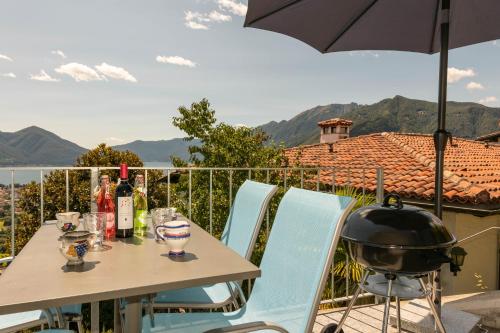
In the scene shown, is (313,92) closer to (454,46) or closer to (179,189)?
(179,189)

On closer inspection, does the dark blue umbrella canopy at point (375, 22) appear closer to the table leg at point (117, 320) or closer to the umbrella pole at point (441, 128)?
the umbrella pole at point (441, 128)

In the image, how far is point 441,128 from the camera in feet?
7.79

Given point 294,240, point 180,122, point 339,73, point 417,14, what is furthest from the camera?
point 339,73

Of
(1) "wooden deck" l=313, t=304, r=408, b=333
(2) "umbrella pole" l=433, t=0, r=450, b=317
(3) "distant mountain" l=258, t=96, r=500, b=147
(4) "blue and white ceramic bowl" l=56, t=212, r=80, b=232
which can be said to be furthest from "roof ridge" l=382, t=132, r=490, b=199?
(3) "distant mountain" l=258, t=96, r=500, b=147

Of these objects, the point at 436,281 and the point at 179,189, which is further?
the point at 179,189

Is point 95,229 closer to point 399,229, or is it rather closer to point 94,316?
point 94,316

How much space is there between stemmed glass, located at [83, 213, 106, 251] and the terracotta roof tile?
161 inches

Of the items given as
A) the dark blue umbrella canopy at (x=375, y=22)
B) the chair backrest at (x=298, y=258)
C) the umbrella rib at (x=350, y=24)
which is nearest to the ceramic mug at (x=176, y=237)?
the chair backrest at (x=298, y=258)

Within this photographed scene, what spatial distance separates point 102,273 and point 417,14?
9.23ft

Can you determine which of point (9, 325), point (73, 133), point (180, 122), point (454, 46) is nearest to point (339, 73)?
point (73, 133)

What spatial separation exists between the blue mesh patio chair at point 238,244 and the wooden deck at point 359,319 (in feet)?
3.39

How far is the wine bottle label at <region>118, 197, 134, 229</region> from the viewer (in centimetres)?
173

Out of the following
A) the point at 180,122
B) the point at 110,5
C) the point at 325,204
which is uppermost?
the point at 110,5

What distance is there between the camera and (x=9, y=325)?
5.62 feet
